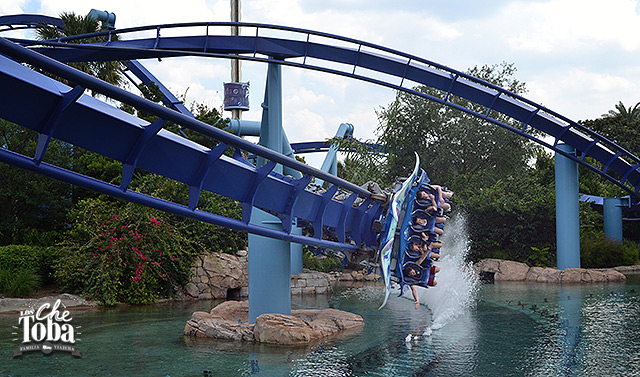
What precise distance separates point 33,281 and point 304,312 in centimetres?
708

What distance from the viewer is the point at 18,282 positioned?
559 inches

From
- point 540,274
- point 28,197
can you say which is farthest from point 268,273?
point 540,274

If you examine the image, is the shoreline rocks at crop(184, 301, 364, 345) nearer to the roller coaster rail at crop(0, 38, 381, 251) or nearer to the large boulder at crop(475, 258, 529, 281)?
the roller coaster rail at crop(0, 38, 381, 251)

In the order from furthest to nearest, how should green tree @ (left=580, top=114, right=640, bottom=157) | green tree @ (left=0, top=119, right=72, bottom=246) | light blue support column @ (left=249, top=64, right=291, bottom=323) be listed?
green tree @ (left=580, top=114, right=640, bottom=157)
green tree @ (left=0, top=119, right=72, bottom=246)
light blue support column @ (left=249, top=64, right=291, bottom=323)

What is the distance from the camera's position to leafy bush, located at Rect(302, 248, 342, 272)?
21.4 m

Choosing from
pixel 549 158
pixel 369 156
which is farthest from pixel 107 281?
pixel 549 158

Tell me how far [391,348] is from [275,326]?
171cm

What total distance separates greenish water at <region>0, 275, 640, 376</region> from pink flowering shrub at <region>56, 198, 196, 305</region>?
1.30 metres

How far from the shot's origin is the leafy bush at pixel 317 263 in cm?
2144

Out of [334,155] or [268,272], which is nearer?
[268,272]

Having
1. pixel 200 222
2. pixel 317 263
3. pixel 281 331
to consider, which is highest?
pixel 200 222

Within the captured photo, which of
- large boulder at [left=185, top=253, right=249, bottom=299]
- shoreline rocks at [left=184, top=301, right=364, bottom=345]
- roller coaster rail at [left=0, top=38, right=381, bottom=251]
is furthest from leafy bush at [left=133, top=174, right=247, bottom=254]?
roller coaster rail at [left=0, top=38, right=381, bottom=251]

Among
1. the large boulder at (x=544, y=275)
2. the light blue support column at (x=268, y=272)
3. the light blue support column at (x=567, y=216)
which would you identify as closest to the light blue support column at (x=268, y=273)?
the light blue support column at (x=268, y=272)

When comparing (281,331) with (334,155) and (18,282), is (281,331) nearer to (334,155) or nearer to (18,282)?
(18,282)
